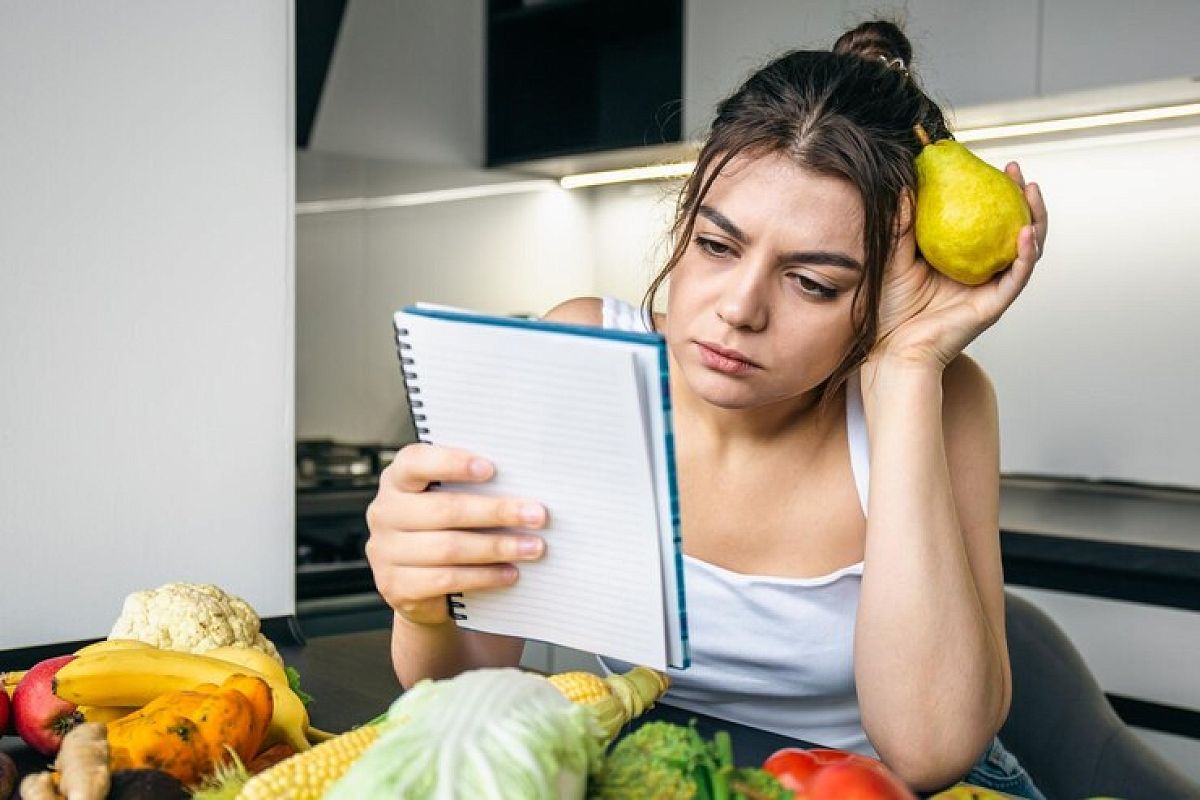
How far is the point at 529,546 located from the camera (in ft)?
2.65

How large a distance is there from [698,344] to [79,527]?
2.47 feet

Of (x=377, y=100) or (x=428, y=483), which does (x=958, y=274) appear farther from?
(x=377, y=100)

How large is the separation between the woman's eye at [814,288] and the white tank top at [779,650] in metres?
0.28

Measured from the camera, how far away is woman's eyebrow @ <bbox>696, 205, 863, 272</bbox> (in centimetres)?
109

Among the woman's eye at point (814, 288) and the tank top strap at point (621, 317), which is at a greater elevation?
the woman's eye at point (814, 288)

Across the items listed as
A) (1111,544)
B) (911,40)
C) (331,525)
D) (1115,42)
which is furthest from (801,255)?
(331,525)

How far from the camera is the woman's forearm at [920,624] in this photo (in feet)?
3.47

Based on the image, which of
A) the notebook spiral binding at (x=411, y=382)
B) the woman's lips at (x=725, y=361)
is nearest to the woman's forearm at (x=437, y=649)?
the notebook spiral binding at (x=411, y=382)

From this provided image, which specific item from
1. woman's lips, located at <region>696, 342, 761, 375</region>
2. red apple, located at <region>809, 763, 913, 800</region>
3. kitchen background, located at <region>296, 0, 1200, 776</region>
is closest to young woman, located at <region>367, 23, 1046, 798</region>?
woman's lips, located at <region>696, 342, 761, 375</region>

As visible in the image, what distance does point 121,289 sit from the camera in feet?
4.57

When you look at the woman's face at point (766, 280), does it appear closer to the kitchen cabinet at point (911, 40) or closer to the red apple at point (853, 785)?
the red apple at point (853, 785)

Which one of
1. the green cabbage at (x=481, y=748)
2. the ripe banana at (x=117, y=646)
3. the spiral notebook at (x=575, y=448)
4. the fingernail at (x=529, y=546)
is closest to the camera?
the green cabbage at (x=481, y=748)

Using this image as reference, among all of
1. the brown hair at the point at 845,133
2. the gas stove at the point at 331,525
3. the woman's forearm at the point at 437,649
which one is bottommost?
the gas stove at the point at 331,525

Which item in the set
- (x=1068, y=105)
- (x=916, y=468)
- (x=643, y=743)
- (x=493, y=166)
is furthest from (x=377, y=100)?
(x=643, y=743)
